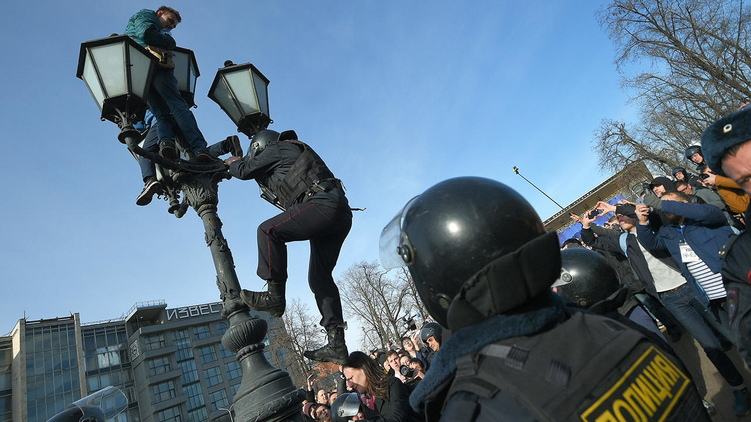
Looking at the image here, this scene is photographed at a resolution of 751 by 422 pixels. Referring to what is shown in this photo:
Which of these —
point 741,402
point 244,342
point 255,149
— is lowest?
point 741,402

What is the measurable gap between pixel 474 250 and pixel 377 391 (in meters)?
2.59

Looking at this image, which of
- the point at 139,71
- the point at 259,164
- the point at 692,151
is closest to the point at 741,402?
the point at 692,151

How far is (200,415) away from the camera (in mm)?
50094

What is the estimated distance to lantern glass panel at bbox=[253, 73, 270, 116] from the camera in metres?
4.30

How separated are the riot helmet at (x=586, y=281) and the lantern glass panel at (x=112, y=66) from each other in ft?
12.9

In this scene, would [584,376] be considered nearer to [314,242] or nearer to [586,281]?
[586,281]

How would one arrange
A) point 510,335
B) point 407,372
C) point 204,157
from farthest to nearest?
point 407,372, point 204,157, point 510,335

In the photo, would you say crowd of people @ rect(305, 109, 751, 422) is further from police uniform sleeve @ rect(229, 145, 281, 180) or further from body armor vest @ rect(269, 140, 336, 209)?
police uniform sleeve @ rect(229, 145, 281, 180)

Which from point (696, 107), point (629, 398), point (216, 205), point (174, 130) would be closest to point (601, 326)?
point (629, 398)

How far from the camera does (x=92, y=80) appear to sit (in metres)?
3.55

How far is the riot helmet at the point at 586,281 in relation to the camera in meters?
2.70

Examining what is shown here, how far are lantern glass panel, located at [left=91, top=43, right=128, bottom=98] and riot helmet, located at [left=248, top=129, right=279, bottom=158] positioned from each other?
1.22 metres

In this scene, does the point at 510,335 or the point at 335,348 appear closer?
the point at 510,335

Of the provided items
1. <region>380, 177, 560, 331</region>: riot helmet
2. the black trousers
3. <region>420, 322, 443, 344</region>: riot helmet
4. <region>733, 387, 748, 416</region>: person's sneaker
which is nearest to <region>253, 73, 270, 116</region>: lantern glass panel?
the black trousers
